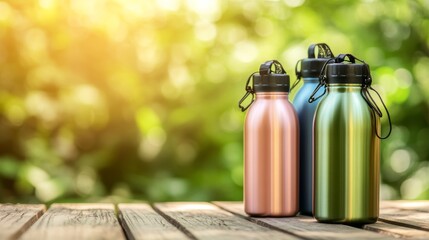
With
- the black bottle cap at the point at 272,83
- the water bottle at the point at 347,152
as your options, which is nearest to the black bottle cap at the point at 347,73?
the water bottle at the point at 347,152

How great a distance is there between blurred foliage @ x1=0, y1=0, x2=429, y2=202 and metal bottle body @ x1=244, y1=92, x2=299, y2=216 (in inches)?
94.5

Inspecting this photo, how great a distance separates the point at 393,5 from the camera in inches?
187

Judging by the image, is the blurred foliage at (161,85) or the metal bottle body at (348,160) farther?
the blurred foliage at (161,85)

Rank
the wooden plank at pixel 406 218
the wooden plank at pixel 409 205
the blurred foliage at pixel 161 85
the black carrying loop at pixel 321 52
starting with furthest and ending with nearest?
the blurred foliage at pixel 161 85 → the wooden plank at pixel 409 205 → the black carrying loop at pixel 321 52 → the wooden plank at pixel 406 218

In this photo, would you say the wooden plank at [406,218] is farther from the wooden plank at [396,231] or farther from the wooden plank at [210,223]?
the wooden plank at [210,223]

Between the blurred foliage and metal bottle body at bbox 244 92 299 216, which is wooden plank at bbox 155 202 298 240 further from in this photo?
the blurred foliage

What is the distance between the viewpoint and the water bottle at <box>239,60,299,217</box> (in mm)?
1878

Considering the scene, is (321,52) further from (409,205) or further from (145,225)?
(145,225)

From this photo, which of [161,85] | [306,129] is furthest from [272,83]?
[161,85]

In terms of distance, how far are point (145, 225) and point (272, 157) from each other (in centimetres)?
33

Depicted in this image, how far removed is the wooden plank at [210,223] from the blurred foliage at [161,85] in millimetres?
2150

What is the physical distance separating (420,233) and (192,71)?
3.15 metres

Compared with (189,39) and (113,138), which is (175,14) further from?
(113,138)

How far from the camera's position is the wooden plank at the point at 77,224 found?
1524 millimetres
